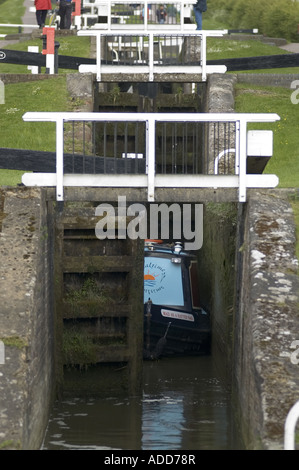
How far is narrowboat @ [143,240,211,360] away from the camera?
18266mm

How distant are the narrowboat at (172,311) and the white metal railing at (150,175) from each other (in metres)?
4.84

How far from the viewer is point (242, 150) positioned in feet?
45.0

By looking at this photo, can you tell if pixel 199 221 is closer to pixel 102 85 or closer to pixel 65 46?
pixel 102 85

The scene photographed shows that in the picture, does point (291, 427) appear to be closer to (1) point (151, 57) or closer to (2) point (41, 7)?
(1) point (151, 57)

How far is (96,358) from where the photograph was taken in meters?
15.7

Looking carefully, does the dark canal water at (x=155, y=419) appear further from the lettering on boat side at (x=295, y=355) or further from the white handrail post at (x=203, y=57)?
the white handrail post at (x=203, y=57)

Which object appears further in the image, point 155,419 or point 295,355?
point 155,419

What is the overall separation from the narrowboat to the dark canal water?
114 cm

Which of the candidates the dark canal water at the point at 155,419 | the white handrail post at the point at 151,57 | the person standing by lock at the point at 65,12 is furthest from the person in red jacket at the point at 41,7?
the dark canal water at the point at 155,419

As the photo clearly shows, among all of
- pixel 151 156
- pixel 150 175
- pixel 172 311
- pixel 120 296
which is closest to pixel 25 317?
pixel 150 175

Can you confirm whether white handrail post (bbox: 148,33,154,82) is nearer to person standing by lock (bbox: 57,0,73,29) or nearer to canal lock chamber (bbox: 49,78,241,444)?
canal lock chamber (bbox: 49,78,241,444)
